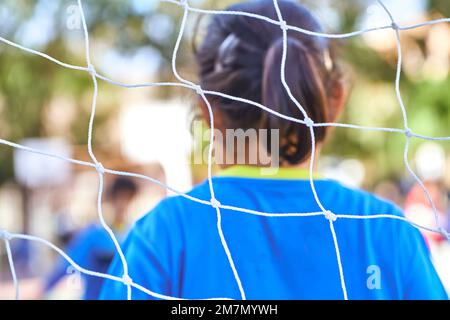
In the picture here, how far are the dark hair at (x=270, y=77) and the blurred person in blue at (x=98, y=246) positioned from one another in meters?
1.28

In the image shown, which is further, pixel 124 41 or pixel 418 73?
pixel 418 73

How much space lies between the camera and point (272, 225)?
2.67ft

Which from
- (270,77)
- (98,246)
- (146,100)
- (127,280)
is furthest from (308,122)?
(146,100)

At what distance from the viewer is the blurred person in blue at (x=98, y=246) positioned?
2.13 metres

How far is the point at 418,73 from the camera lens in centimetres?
632

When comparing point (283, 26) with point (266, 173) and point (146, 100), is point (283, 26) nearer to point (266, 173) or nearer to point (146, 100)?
point (266, 173)

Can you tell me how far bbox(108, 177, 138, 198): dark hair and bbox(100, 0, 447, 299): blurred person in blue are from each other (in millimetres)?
1884

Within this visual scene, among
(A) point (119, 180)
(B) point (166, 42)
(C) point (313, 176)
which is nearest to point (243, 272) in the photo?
(C) point (313, 176)

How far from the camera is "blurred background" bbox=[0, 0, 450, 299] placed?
4.22m

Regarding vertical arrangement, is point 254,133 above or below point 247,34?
below

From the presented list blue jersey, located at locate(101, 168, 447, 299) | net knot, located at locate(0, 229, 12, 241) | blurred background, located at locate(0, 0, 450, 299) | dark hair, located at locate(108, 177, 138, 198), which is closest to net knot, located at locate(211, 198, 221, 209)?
blue jersey, located at locate(101, 168, 447, 299)
